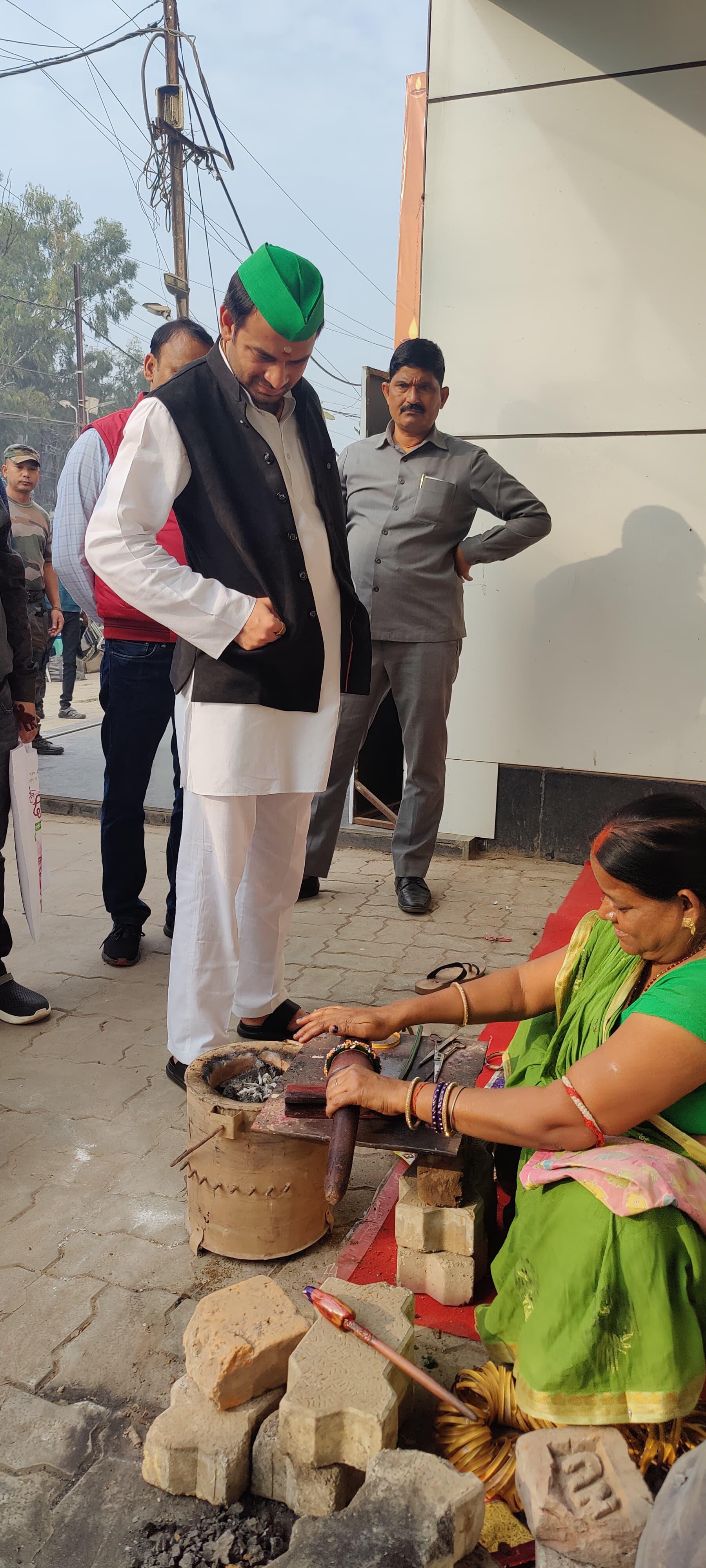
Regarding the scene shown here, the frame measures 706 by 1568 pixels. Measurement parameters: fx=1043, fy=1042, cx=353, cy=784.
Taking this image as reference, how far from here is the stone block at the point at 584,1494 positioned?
1.45m

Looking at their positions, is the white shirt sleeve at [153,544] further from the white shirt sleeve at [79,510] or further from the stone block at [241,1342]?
the stone block at [241,1342]

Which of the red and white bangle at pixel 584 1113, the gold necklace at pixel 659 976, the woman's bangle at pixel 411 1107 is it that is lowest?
the woman's bangle at pixel 411 1107

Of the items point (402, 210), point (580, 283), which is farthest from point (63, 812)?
point (402, 210)

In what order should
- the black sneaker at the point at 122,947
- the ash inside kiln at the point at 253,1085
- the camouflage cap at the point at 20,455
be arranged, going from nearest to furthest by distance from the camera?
1. the ash inside kiln at the point at 253,1085
2. the black sneaker at the point at 122,947
3. the camouflage cap at the point at 20,455

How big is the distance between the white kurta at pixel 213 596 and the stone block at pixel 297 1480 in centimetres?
147

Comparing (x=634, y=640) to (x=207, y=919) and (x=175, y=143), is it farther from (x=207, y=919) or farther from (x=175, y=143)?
(x=175, y=143)

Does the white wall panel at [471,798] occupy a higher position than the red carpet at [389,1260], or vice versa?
the white wall panel at [471,798]

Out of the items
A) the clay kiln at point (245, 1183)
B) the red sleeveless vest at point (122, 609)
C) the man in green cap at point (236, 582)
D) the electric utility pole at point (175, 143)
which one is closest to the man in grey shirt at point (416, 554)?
the red sleeveless vest at point (122, 609)

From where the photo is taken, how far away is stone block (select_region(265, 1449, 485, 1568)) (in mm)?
1411

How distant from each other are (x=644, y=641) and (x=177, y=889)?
10.7 ft

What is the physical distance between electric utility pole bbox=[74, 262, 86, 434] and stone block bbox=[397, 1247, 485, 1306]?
1100 inches

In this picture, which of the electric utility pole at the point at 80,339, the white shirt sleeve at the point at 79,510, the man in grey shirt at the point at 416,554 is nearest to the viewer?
the white shirt sleeve at the point at 79,510

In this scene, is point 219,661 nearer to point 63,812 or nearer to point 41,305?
point 63,812

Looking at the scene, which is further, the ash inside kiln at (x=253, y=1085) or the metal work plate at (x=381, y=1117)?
the ash inside kiln at (x=253, y=1085)
